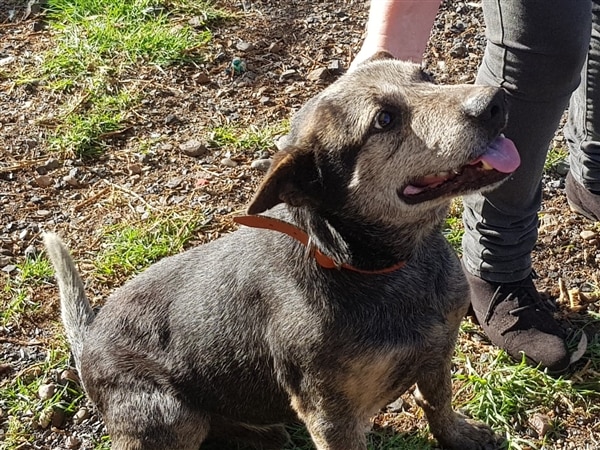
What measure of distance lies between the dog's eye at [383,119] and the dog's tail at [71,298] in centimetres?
180

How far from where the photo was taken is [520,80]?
364 centimetres

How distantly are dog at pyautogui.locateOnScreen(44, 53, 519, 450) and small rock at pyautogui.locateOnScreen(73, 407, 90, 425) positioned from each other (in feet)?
Answer: 1.62

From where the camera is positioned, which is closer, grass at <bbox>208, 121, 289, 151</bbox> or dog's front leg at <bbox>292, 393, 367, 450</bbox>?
dog's front leg at <bbox>292, 393, 367, 450</bbox>

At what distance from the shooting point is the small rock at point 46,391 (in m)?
4.21

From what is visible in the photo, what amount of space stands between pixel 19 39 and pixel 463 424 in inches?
201

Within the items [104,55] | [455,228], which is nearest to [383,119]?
[455,228]

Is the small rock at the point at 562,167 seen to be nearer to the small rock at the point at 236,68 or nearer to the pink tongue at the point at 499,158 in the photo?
the pink tongue at the point at 499,158

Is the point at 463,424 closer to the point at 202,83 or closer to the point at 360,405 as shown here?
the point at 360,405

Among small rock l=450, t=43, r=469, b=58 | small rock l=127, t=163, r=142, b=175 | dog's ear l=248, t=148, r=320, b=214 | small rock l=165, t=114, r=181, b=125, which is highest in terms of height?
dog's ear l=248, t=148, r=320, b=214

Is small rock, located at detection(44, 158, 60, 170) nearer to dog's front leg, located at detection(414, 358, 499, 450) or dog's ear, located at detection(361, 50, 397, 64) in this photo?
dog's ear, located at detection(361, 50, 397, 64)

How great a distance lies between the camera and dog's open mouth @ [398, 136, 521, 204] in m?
3.03

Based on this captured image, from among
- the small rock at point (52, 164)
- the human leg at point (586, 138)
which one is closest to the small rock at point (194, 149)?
the small rock at point (52, 164)

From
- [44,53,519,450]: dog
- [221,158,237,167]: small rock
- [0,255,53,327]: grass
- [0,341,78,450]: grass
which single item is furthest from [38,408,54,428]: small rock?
[221,158,237,167]: small rock

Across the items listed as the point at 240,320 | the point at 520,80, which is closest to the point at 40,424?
the point at 240,320
